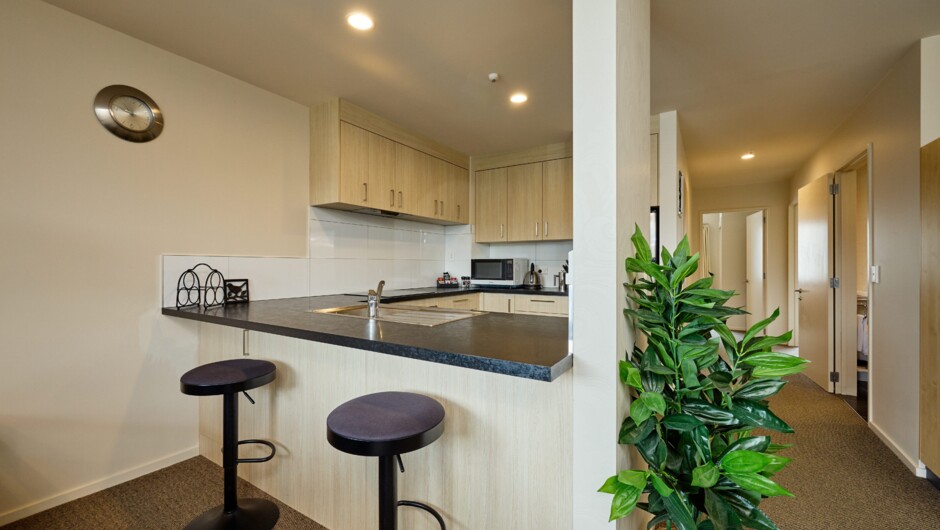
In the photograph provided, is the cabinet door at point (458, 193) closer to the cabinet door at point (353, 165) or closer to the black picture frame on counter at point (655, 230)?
the cabinet door at point (353, 165)

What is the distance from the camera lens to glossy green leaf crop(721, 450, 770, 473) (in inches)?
36.3

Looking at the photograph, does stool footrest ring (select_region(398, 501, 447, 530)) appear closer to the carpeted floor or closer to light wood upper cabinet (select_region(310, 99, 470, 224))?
the carpeted floor

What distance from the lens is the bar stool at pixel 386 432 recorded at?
42.9 inches

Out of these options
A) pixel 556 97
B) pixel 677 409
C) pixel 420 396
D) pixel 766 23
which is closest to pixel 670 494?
pixel 677 409

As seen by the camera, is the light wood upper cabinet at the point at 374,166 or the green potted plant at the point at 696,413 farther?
the light wood upper cabinet at the point at 374,166

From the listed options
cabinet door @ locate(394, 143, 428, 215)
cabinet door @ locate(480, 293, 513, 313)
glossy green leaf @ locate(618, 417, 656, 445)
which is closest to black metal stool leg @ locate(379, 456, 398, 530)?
glossy green leaf @ locate(618, 417, 656, 445)

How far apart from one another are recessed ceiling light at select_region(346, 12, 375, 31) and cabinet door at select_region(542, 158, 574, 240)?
2329 mm

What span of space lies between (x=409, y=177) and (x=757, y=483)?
3.09 meters

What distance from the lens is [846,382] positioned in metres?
3.51

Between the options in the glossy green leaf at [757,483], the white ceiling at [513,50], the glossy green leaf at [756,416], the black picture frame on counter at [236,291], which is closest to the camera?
the glossy green leaf at [757,483]

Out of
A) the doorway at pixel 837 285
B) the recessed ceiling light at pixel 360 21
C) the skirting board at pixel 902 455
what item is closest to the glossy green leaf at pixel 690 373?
the recessed ceiling light at pixel 360 21

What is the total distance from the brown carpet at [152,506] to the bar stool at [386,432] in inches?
34.6

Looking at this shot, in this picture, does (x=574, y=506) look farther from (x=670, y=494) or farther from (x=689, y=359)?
(x=689, y=359)

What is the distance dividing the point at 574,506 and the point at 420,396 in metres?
0.58
